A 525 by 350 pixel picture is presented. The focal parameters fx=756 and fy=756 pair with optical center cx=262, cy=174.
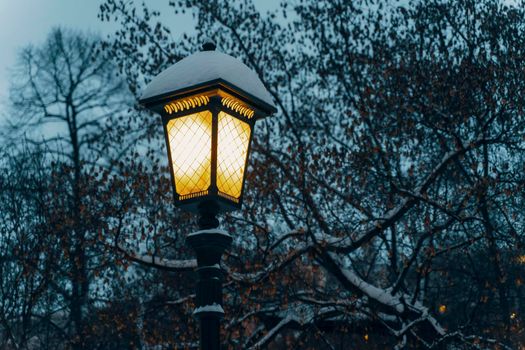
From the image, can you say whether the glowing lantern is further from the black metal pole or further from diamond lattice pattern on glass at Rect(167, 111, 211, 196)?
the black metal pole

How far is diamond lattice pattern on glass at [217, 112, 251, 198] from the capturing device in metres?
4.68

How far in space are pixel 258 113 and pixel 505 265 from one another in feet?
47.9

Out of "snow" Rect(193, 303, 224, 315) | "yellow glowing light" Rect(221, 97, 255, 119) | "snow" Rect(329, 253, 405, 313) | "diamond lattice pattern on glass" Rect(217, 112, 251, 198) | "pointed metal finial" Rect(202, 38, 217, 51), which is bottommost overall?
"snow" Rect(193, 303, 224, 315)

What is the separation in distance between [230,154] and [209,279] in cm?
79

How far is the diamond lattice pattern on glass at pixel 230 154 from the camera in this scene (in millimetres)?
4676

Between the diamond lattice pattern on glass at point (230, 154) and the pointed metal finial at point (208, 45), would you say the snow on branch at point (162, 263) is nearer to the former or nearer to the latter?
the pointed metal finial at point (208, 45)

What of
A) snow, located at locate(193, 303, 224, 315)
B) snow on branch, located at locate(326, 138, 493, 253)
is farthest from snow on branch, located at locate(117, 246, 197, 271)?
snow, located at locate(193, 303, 224, 315)

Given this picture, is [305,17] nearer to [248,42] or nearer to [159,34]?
[248,42]

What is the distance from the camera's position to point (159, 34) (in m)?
18.8

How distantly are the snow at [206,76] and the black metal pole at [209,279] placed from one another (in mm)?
776

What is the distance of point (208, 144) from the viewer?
4.64 m

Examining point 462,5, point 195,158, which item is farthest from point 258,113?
point 462,5

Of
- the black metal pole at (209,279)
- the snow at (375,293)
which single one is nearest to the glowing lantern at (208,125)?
the black metal pole at (209,279)

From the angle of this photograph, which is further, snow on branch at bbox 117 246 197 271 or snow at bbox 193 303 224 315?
snow on branch at bbox 117 246 197 271
